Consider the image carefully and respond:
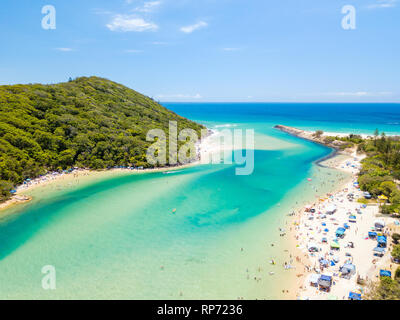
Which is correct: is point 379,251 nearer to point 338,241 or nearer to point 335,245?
point 338,241

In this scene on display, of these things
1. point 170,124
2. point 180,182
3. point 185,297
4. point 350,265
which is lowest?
point 185,297

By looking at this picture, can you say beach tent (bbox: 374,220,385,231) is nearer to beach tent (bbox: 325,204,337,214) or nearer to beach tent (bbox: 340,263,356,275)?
beach tent (bbox: 325,204,337,214)

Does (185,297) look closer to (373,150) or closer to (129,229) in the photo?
(129,229)

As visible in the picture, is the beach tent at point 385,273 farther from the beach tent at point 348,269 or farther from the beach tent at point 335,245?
the beach tent at point 335,245

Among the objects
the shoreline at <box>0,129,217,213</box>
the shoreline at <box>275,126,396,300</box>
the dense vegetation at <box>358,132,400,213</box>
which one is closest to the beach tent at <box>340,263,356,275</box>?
the shoreline at <box>275,126,396,300</box>

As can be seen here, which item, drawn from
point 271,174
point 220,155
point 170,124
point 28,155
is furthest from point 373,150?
point 28,155

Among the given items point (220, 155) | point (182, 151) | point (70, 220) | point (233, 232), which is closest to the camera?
point (233, 232)
